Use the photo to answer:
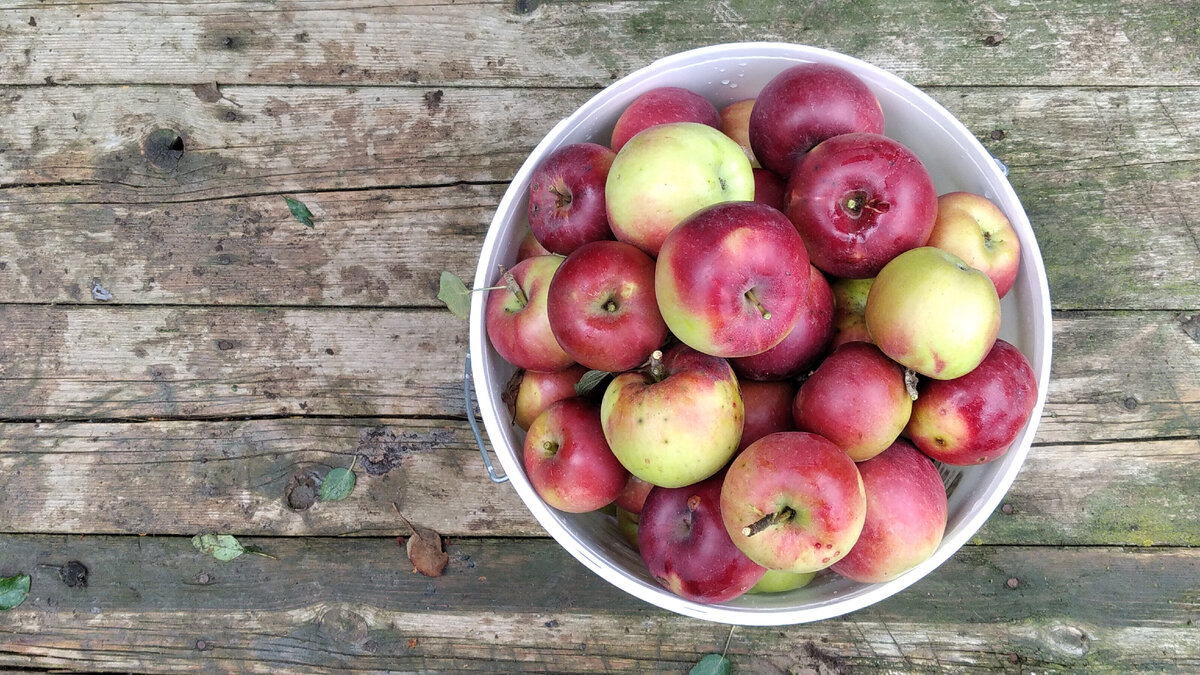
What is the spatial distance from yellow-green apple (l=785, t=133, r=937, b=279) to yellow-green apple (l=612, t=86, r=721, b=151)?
0.80ft

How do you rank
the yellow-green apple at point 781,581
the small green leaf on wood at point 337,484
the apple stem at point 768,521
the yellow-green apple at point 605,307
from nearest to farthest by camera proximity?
the apple stem at point 768,521 < the yellow-green apple at point 605,307 < the yellow-green apple at point 781,581 < the small green leaf on wood at point 337,484

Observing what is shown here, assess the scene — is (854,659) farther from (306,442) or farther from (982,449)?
(306,442)

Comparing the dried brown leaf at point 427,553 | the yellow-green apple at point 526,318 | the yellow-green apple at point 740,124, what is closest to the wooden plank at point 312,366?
the dried brown leaf at point 427,553

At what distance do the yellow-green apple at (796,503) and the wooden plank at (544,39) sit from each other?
104cm

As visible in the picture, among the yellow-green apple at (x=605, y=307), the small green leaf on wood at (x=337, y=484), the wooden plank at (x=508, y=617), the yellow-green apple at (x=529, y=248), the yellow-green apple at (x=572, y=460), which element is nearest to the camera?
the yellow-green apple at (x=605, y=307)

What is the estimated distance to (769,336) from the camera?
1.10 metres

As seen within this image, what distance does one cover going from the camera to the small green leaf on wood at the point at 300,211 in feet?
5.71

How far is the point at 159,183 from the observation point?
1796mm

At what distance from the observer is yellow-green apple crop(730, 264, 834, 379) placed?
3.97 ft

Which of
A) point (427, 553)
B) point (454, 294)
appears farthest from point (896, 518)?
point (427, 553)

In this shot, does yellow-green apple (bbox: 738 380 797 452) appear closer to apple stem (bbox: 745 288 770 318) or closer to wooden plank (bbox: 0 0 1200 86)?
apple stem (bbox: 745 288 770 318)

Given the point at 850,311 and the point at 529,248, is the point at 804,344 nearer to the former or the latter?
the point at 850,311

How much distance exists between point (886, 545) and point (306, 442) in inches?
49.2

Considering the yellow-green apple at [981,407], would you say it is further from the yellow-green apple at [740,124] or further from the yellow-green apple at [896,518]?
the yellow-green apple at [740,124]
